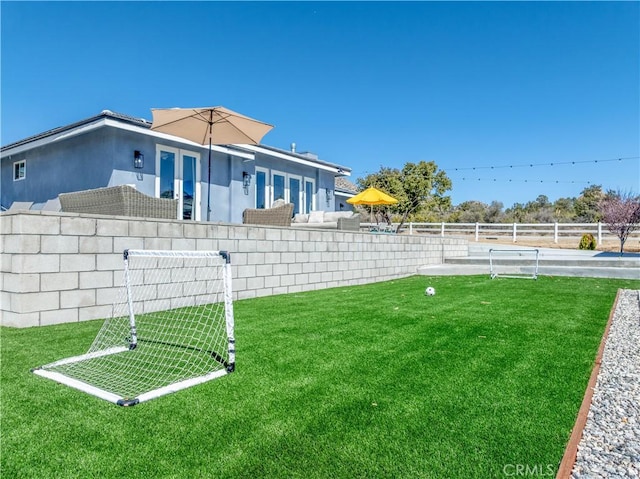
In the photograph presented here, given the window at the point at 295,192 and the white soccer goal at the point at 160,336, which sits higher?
the window at the point at 295,192

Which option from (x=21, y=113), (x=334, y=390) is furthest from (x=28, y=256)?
(x=21, y=113)

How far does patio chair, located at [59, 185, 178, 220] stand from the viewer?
5129mm

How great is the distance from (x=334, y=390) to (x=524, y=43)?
19.4 metres

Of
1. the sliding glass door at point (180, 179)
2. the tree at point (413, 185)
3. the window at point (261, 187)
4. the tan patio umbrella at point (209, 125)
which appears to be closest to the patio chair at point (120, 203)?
the tan patio umbrella at point (209, 125)

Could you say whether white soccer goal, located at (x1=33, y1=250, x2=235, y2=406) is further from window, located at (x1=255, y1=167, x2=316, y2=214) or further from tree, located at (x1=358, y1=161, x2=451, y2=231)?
tree, located at (x1=358, y1=161, x2=451, y2=231)

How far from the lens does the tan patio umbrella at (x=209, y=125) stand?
7387 millimetres

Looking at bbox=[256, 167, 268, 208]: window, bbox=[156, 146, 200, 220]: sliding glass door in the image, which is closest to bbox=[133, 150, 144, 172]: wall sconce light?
bbox=[156, 146, 200, 220]: sliding glass door

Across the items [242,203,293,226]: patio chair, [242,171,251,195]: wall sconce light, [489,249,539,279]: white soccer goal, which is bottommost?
[489,249,539,279]: white soccer goal

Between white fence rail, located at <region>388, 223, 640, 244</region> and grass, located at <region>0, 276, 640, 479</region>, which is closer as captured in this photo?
grass, located at <region>0, 276, 640, 479</region>

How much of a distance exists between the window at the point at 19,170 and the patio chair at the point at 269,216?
28.6ft

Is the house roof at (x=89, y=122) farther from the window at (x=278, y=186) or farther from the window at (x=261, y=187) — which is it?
the window at (x=278, y=186)

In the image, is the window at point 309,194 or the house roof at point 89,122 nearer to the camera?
the house roof at point 89,122

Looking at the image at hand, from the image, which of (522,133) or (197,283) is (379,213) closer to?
(522,133)

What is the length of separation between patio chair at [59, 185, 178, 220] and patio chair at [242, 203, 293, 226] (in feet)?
5.81
